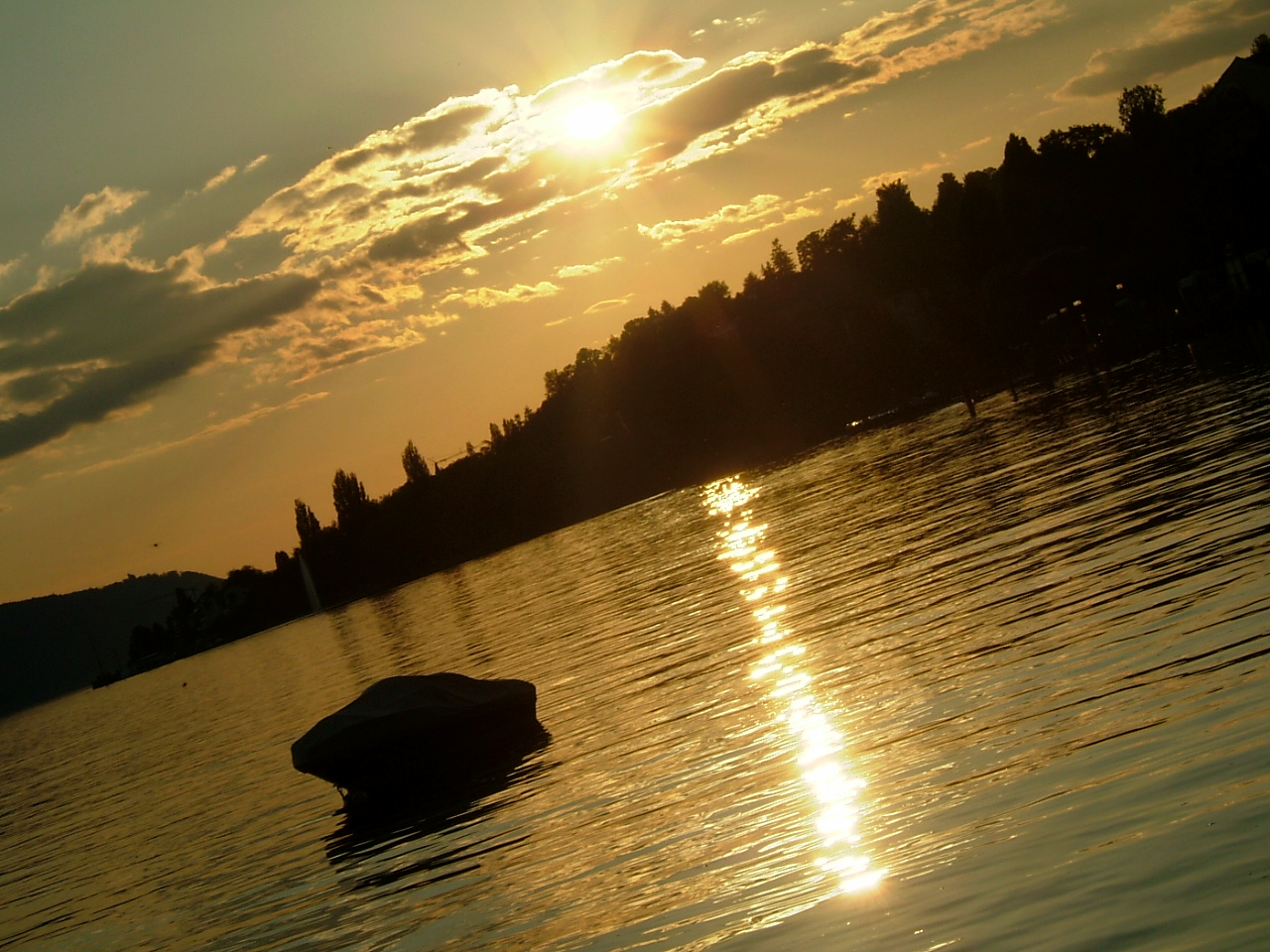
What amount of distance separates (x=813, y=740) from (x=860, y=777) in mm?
3605

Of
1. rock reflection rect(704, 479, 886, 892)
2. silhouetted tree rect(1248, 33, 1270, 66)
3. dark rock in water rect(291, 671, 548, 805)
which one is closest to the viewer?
rock reflection rect(704, 479, 886, 892)

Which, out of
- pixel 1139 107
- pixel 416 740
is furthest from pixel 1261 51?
pixel 416 740

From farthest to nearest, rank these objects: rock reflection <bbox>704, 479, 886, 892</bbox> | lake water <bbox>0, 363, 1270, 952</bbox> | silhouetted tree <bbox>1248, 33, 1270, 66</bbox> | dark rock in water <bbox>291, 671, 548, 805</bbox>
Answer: silhouetted tree <bbox>1248, 33, 1270, 66</bbox> → dark rock in water <bbox>291, 671, 548, 805</bbox> → rock reflection <bbox>704, 479, 886, 892</bbox> → lake water <bbox>0, 363, 1270, 952</bbox>

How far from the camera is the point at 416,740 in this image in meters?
33.2

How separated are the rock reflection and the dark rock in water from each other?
7.42 meters

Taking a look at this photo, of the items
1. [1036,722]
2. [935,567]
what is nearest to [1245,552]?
[1036,722]

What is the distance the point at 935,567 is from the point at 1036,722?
1963 centimetres

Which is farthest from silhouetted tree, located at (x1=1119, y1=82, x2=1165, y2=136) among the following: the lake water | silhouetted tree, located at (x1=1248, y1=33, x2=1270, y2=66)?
the lake water

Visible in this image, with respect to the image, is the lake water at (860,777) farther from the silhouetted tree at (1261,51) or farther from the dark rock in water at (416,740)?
the silhouetted tree at (1261,51)

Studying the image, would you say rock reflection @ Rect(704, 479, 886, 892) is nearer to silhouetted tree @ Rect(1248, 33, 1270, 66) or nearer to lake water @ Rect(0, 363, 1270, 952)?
lake water @ Rect(0, 363, 1270, 952)

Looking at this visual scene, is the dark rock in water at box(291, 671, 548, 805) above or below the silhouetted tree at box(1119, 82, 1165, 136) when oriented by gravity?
below

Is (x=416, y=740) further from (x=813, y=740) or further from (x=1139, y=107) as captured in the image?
(x=1139, y=107)

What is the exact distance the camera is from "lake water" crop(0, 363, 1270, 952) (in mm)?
13602

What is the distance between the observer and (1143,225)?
5615 inches
